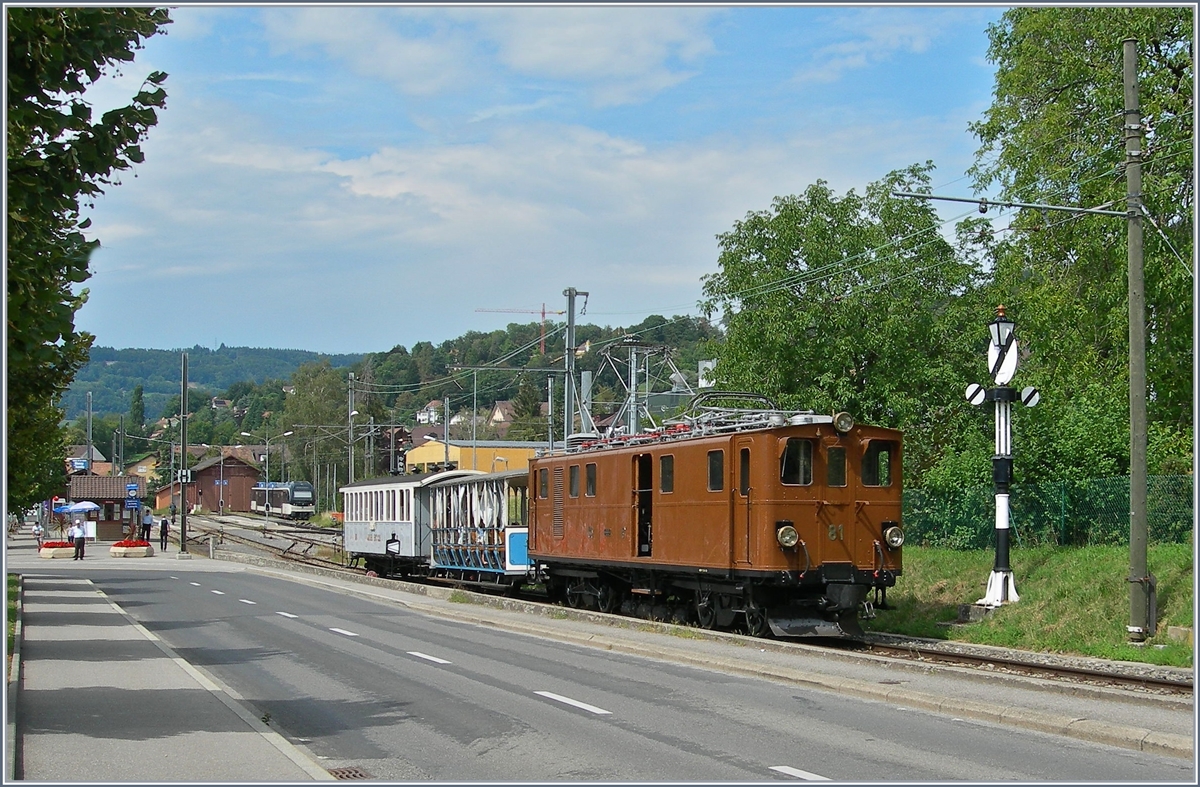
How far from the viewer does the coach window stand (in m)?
20.0

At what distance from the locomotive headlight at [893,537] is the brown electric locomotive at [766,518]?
0.02 m

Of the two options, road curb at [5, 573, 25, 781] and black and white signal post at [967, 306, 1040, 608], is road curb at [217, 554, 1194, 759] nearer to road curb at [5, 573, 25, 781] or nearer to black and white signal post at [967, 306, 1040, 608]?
black and white signal post at [967, 306, 1040, 608]

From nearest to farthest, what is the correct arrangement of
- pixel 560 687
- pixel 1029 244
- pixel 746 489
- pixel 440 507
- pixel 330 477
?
1. pixel 560 687
2. pixel 746 489
3. pixel 1029 244
4. pixel 440 507
5. pixel 330 477

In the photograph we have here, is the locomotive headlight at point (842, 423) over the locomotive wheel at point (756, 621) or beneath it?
over

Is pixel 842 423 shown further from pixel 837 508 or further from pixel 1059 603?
pixel 1059 603

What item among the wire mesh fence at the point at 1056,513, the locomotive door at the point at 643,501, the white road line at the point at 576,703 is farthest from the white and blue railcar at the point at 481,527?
the white road line at the point at 576,703

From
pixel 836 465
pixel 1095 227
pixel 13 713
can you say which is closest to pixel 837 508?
pixel 836 465

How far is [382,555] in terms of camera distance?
41.9 meters

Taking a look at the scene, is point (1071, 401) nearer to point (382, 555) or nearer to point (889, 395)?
point (889, 395)

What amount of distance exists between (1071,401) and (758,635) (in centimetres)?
1082

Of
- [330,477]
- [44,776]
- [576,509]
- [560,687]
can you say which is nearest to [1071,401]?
[576,509]

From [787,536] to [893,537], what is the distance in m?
2.05

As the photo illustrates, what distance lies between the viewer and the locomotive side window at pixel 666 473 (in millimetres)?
21641

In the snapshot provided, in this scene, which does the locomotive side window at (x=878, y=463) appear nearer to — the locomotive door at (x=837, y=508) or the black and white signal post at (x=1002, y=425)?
the locomotive door at (x=837, y=508)
